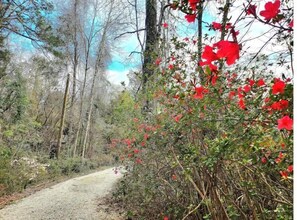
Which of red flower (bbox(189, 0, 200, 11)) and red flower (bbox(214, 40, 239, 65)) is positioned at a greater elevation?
red flower (bbox(189, 0, 200, 11))

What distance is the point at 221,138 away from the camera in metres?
1.54

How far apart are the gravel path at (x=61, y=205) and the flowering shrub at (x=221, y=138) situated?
1687 mm

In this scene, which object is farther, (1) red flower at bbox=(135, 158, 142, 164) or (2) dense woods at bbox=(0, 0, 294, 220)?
(1) red flower at bbox=(135, 158, 142, 164)

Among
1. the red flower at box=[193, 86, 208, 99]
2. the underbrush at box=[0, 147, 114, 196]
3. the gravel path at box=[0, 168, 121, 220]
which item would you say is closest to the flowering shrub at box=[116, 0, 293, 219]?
the red flower at box=[193, 86, 208, 99]

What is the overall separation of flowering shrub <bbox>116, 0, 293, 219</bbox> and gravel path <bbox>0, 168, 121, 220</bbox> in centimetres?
169

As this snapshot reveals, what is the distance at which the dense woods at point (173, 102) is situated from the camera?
1282mm

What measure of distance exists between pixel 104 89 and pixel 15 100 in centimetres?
851

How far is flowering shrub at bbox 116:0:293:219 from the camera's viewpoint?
1066mm

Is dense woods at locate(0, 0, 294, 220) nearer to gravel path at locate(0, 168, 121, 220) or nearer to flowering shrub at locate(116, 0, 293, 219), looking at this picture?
flowering shrub at locate(116, 0, 293, 219)

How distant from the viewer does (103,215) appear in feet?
18.7

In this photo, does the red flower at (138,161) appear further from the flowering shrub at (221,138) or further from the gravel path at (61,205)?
the gravel path at (61,205)

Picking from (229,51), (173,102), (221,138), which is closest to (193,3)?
(229,51)

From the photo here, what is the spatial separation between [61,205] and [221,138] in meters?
5.93

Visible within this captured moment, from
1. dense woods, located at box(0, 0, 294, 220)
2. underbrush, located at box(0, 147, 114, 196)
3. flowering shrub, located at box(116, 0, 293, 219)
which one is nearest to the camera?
flowering shrub, located at box(116, 0, 293, 219)
